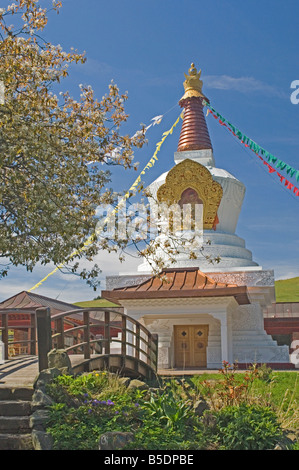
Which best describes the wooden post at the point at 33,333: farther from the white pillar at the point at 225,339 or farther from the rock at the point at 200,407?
the rock at the point at 200,407

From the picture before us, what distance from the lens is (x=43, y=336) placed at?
1080cm

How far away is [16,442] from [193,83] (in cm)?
2401

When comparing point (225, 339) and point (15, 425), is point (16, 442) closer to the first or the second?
point (15, 425)

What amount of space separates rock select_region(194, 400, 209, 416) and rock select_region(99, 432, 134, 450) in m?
2.62

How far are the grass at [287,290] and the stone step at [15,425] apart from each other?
5364cm

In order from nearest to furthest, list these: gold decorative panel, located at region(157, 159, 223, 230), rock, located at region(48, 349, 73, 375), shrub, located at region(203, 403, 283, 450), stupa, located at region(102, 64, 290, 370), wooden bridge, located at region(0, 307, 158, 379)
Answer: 1. shrub, located at region(203, 403, 283, 450)
2. rock, located at region(48, 349, 73, 375)
3. wooden bridge, located at region(0, 307, 158, 379)
4. stupa, located at region(102, 64, 290, 370)
5. gold decorative panel, located at region(157, 159, 223, 230)

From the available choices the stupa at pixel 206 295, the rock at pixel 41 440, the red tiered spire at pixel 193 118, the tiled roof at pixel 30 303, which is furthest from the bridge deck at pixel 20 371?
the red tiered spire at pixel 193 118

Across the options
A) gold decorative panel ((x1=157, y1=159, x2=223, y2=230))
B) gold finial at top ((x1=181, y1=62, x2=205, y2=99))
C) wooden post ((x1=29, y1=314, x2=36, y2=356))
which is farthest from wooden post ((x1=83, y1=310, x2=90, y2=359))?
gold finial at top ((x1=181, y1=62, x2=205, y2=99))

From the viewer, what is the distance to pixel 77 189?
40.5 feet

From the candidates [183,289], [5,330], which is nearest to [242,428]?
[5,330]

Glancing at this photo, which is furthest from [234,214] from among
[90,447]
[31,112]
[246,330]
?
[90,447]

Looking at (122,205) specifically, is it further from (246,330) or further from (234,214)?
(234,214)

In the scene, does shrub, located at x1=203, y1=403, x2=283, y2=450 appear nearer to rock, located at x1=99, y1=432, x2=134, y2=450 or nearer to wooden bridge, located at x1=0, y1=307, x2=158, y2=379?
rock, located at x1=99, y1=432, x2=134, y2=450

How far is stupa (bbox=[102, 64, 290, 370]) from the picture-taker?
64.3 feet
